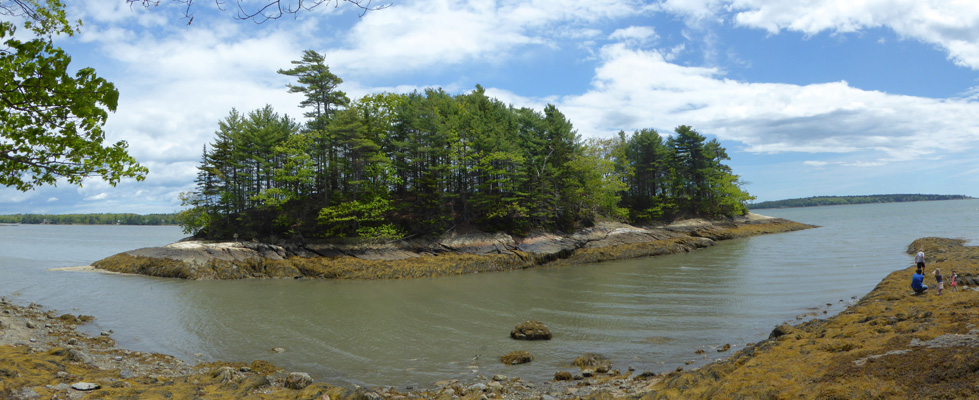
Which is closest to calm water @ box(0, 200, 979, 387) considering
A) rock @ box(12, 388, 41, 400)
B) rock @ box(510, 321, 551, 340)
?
rock @ box(510, 321, 551, 340)

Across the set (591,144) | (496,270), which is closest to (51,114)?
(496,270)

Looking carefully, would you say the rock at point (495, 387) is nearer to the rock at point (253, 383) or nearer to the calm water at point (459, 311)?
the calm water at point (459, 311)

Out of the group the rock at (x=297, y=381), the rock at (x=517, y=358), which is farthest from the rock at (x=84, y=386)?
the rock at (x=517, y=358)

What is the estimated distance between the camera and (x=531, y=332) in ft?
43.5

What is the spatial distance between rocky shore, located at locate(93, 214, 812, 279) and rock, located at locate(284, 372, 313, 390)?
1997 cm

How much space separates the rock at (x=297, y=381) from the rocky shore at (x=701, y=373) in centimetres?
3

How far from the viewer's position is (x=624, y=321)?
15.2m

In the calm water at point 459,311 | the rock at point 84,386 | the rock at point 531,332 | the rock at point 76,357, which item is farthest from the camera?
the rock at point 531,332

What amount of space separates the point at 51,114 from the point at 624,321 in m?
15.3

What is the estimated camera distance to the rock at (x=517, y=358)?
36.4 ft

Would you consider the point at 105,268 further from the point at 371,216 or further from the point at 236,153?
the point at 371,216

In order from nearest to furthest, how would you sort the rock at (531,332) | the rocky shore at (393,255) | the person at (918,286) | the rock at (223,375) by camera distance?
1. the rock at (223,375)
2. the rock at (531,332)
3. the person at (918,286)
4. the rocky shore at (393,255)

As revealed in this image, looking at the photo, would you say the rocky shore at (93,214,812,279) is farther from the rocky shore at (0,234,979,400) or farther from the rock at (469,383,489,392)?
the rock at (469,383,489,392)

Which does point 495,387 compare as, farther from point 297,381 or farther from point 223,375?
point 223,375
